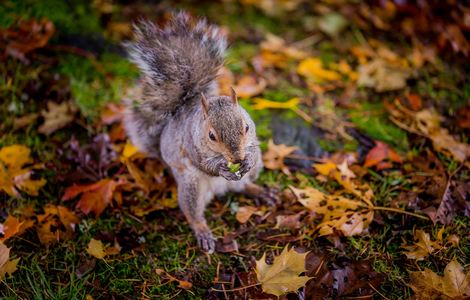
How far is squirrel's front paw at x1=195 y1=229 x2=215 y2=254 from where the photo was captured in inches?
83.7

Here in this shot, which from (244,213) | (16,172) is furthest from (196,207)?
(16,172)

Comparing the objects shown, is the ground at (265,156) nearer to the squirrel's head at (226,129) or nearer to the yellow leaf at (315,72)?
the yellow leaf at (315,72)

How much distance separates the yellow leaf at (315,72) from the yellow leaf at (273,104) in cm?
40

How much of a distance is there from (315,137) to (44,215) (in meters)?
1.69

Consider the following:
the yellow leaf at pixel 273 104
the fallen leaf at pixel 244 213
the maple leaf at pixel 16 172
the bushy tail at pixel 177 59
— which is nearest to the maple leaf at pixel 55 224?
the maple leaf at pixel 16 172

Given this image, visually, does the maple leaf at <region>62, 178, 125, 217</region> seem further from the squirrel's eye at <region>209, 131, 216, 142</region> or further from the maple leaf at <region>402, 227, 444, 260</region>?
the maple leaf at <region>402, 227, 444, 260</region>

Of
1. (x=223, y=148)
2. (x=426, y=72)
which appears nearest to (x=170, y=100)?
(x=223, y=148)

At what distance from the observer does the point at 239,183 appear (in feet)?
7.51

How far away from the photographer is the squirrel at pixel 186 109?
6.68ft

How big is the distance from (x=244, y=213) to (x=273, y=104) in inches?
36.7

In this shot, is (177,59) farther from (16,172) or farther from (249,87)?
(16,172)

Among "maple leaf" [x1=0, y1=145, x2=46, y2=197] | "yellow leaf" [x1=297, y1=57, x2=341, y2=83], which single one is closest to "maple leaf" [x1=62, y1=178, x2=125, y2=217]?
"maple leaf" [x1=0, y1=145, x2=46, y2=197]

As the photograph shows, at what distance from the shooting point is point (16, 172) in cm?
234

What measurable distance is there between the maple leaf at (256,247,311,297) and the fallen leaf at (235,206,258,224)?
472 millimetres
